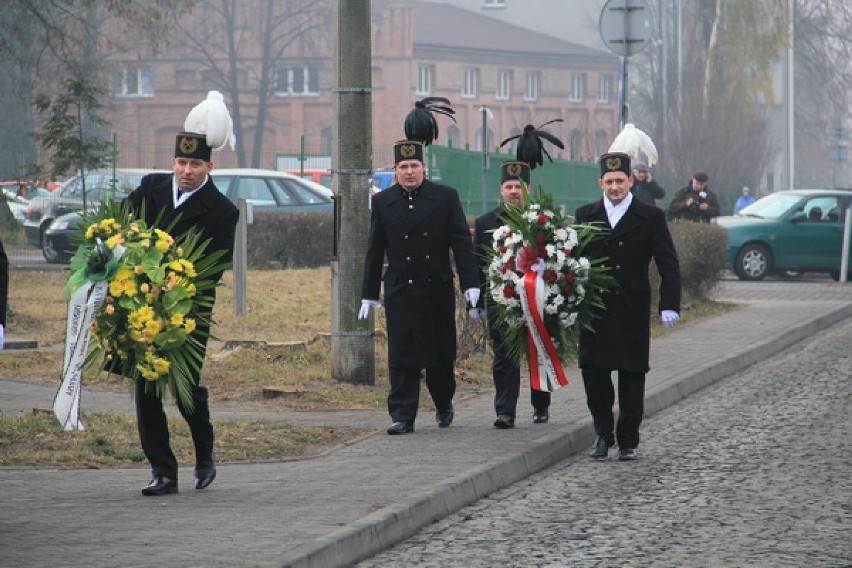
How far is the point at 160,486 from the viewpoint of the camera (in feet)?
27.5

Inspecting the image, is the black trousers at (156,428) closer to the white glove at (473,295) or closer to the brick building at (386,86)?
the white glove at (473,295)

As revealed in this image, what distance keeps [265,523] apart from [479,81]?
8087 centimetres

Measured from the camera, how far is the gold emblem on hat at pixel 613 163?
1040cm

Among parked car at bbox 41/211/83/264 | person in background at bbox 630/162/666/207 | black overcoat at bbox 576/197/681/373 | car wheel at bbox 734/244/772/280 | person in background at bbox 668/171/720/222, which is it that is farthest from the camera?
car wheel at bbox 734/244/772/280

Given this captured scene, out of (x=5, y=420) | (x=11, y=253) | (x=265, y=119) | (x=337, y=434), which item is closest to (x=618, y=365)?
(x=337, y=434)

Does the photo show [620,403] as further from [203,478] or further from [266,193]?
[266,193]

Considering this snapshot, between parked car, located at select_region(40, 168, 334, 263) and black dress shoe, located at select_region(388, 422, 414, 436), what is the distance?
18165 millimetres

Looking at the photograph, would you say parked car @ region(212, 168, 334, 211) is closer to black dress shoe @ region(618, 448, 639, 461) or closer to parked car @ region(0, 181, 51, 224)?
parked car @ region(0, 181, 51, 224)

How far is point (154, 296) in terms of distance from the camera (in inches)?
313

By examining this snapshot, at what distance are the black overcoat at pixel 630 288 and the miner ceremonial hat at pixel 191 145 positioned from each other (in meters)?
2.90

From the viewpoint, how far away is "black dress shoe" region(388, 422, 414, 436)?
10727 millimetres

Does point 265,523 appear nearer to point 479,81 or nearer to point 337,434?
point 337,434

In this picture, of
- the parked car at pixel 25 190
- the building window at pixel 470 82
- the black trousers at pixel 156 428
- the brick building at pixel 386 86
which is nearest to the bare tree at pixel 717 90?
the brick building at pixel 386 86

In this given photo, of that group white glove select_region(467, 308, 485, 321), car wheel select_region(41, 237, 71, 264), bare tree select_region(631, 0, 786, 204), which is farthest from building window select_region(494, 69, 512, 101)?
white glove select_region(467, 308, 485, 321)
